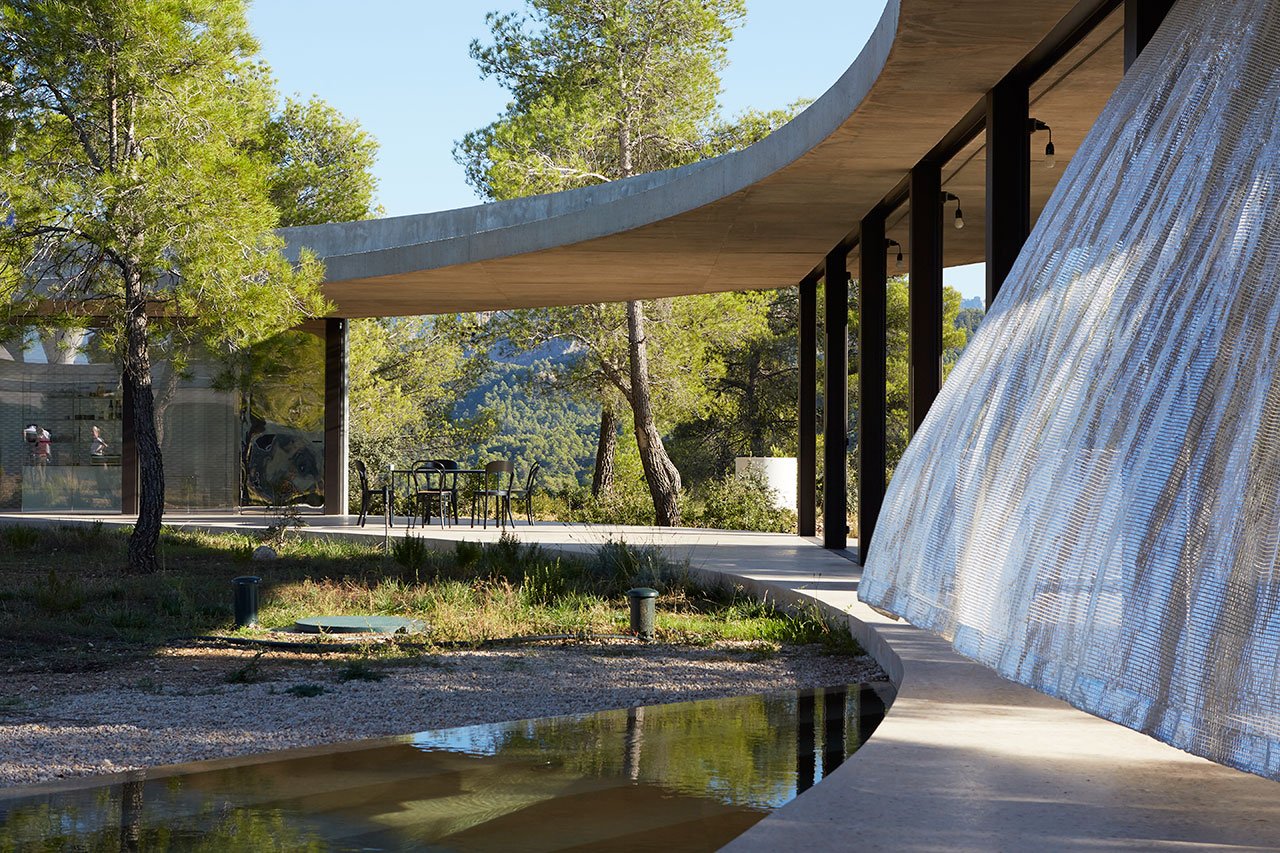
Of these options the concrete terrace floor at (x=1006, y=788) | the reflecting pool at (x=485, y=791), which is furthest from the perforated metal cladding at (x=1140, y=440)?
the reflecting pool at (x=485, y=791)

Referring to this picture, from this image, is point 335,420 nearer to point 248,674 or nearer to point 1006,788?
point 248,674

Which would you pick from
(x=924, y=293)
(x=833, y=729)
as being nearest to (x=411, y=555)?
(x=924, y=293)

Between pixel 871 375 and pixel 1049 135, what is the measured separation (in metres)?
2.98

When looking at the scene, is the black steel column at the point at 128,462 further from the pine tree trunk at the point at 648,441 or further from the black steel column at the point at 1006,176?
the black steel column at the point at 1006,176

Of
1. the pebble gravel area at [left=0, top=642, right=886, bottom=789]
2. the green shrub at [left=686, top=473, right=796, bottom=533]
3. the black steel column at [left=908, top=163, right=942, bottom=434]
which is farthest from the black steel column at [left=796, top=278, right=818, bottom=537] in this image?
the pebble gravel area at [left=0, top=642, right=886, bottom=789]

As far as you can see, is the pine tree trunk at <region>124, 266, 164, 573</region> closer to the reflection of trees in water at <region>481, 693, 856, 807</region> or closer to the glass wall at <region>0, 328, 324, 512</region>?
the glass wall at <region>0, 328, 324, 512</region>

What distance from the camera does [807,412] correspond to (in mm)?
13477

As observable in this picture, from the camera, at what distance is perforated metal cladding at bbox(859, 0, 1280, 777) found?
1976mm

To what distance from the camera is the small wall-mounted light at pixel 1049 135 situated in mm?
6496

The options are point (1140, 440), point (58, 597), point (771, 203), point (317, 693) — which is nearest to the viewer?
point (1140, 440)

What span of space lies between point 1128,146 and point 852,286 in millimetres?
18517

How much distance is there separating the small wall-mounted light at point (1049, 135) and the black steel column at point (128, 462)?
12.1 m

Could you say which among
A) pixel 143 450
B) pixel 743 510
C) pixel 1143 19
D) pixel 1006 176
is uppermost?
pixel 1143 19

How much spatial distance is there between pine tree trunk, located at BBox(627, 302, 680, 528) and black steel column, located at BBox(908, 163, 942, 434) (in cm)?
863
